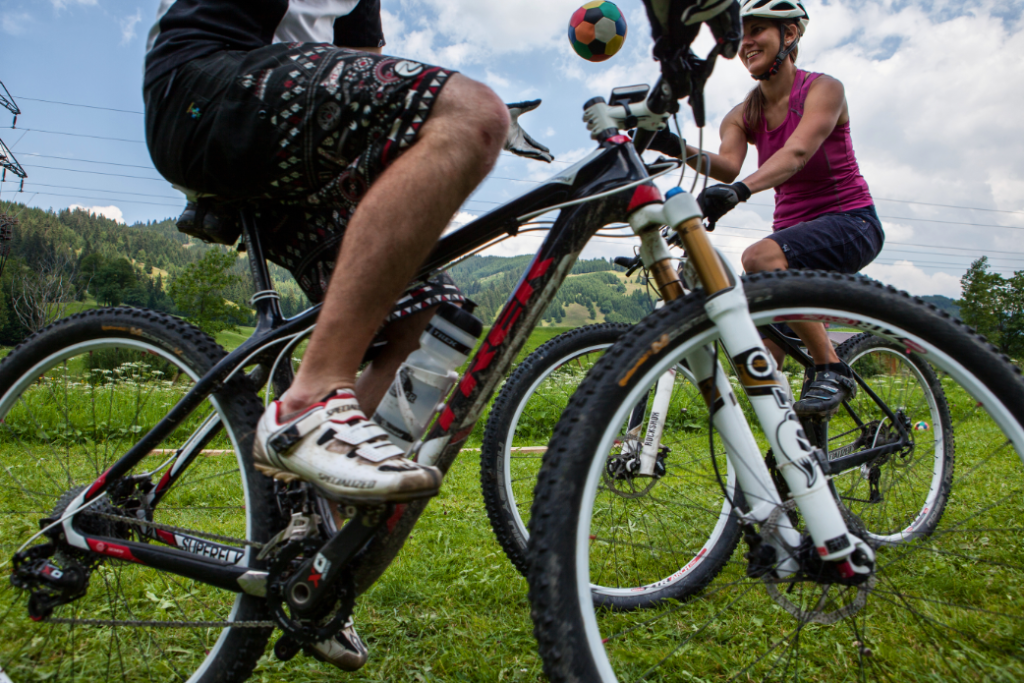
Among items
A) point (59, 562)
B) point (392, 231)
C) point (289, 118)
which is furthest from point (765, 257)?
point (59, 562)

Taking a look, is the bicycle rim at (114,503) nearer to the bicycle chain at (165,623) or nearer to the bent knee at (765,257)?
the bicycle chain at (165,623)

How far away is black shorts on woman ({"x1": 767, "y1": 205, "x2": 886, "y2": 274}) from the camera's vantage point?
268cm

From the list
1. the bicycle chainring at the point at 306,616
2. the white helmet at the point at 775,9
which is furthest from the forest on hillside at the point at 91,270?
the bicycle chainring at the point at 306,616

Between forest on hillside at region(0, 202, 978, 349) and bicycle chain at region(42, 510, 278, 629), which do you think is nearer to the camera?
bicycle chain at region(42, 510, 278, 629)

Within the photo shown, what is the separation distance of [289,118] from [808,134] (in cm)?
246

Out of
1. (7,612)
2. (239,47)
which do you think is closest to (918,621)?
(239,47)

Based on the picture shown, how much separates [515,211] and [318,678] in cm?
146

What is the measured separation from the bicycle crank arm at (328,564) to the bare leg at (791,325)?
6.29 feet

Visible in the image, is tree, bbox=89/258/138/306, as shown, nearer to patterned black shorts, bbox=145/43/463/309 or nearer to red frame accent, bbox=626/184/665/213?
patterned black shorts, bbox=145/43/463/309

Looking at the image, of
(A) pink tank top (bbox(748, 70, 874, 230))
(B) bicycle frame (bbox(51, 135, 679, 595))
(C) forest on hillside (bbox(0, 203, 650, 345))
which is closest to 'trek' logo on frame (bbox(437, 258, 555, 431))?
(B) bicycle frame (bbox(51, 135, 679, 595))

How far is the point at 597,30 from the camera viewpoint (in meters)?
1.40

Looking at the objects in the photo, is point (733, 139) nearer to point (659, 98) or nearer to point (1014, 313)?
point (659, 98)

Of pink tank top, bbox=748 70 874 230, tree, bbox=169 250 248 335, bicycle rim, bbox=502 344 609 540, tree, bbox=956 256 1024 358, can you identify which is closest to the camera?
bicycle rim, bbox=502 344 609 540

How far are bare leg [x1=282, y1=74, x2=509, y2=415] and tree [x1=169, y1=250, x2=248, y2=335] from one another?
60.8 metres
